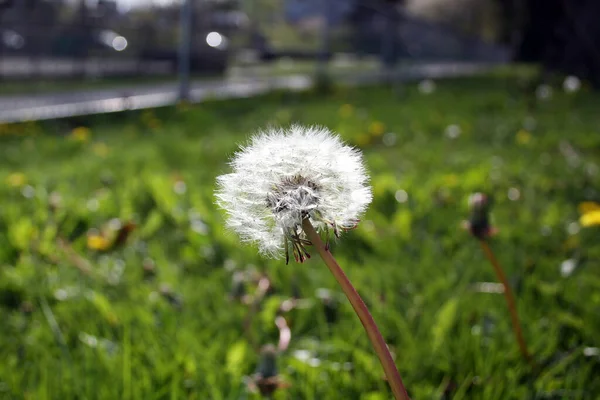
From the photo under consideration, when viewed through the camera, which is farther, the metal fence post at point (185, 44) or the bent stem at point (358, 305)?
the metal fence post at point (185, 44)

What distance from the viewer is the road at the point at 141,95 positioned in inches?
247

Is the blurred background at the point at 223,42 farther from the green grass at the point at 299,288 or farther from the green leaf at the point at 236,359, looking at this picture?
the green leaf at the point at 236,359

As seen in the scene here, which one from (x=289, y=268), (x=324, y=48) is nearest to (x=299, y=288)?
(x=289, y=268)

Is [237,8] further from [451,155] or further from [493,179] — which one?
[493,179]

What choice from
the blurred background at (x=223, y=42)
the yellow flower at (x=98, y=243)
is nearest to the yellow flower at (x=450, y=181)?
the yellow flower at (x=98, y=243)

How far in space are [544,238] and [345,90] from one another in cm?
707

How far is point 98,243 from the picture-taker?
2.09 meters

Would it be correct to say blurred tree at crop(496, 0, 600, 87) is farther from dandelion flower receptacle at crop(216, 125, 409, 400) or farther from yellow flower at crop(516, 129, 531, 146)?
dandelion flower receptacle at crop(216, 125, 409, 400)

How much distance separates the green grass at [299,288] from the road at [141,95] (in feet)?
9.24

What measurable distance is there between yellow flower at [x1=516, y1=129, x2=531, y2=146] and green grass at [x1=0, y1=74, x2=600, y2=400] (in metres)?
0.50

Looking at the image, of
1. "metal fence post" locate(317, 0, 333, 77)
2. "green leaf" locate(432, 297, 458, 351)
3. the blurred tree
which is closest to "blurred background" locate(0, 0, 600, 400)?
"green leaf" locate(432, 297, 458, 351)

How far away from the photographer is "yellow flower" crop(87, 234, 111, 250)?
209 cm

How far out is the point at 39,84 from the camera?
8.88m

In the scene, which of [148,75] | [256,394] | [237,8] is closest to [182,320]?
[256,394]
